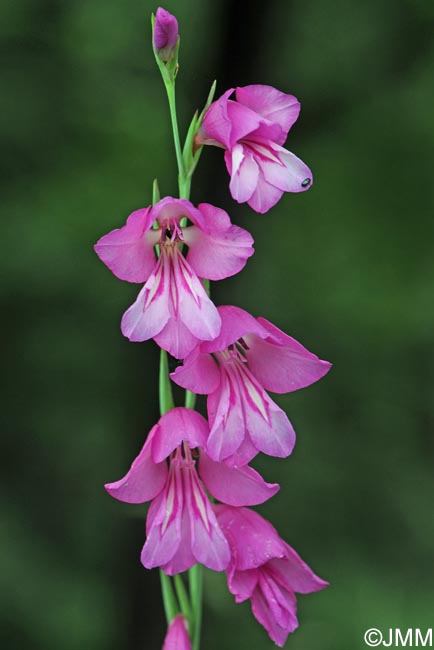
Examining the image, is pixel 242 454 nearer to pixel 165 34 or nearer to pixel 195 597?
pixel 195 597

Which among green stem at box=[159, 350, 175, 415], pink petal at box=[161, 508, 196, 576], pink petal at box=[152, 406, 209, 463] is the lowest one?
pink petal at box=[161, 508, 196, 576]

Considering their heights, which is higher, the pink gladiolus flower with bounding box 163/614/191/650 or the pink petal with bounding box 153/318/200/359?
the pink petal with bounding box 153/318/200/359

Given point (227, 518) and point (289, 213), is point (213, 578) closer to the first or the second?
point (227, 518)

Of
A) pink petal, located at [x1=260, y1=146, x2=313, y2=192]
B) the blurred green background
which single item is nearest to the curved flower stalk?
pink petal, located at [x1=260, y1=146, x2=313, y2=192]

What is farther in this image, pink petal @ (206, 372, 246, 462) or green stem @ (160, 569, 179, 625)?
green stem @ (160, 569, 179, 625)

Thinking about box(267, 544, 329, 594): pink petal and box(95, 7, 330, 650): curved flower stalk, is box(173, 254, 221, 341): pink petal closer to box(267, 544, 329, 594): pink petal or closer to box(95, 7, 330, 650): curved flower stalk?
box(95, 7, 330, 650): curved flower stalk

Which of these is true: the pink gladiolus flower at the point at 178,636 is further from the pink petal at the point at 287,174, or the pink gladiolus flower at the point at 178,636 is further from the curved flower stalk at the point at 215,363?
the pink petal at the point at 287,174

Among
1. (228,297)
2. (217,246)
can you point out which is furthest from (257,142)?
(228,297)
